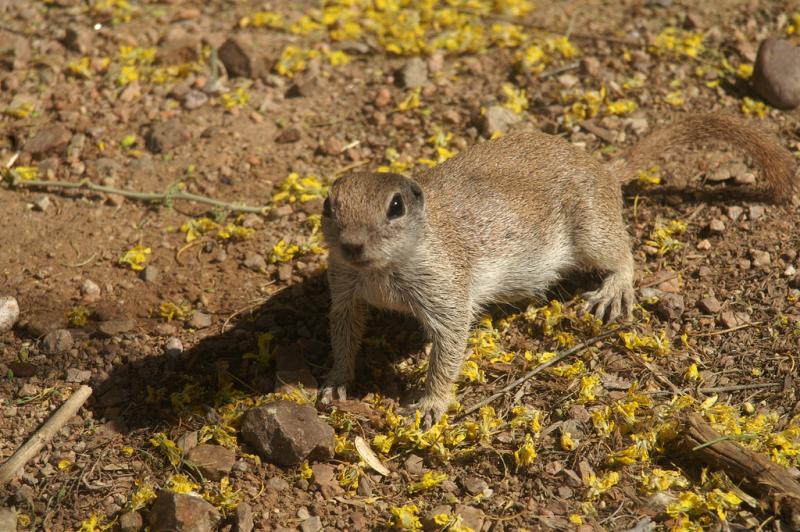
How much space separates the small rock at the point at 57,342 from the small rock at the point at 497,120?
3541mm

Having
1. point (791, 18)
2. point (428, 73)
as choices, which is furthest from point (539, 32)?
point (791, 18)

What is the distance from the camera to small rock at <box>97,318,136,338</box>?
5484 mm

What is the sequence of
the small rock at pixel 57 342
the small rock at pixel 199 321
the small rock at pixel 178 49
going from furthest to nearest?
the small rock at pixel 178 49 < the small rock at pixel 199 321 < the small rock at pixel 57 342

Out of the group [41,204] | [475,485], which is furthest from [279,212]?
[475,485]

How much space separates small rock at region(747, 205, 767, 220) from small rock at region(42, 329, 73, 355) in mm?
4757

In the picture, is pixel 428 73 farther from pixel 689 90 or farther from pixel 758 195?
pixel 758 195

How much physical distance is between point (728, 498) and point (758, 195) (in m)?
2.66

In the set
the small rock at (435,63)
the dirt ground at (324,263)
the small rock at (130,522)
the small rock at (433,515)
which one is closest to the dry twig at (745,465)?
the dirt ground at (324,263)

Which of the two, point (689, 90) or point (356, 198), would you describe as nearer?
point (356, 198)

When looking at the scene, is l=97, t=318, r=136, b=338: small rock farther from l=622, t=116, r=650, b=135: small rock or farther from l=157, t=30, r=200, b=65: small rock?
l=622, t=116, r=650, b=135: small rock

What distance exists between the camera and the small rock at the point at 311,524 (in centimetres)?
442

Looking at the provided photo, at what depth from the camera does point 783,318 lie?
527 centimetres

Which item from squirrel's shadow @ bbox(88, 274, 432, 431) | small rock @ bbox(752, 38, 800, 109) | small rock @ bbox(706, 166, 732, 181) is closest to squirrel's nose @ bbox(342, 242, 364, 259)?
squirrel's shadow @ bbox(88, 274, 432, 431)

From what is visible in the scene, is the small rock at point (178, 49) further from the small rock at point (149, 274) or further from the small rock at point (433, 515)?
the small rock at point (433, 515)
